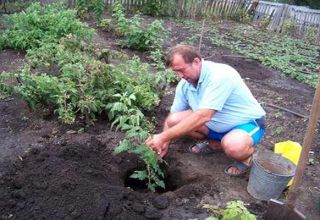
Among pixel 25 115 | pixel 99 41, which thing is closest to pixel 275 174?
pixel 25 115

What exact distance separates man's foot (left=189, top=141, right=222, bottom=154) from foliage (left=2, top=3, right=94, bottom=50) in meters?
3.11

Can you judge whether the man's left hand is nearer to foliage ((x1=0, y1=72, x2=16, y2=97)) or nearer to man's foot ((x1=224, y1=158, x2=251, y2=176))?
man's foot ((x1=224, y1=158, x2=251, y2=176))

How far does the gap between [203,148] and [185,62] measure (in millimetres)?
1221

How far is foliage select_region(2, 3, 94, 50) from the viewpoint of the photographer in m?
6.43

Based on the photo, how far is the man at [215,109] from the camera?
345 centimetres

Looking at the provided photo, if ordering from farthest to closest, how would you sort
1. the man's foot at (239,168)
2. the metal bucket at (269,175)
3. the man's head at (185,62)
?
1. the man's foot at (239,168)
2. the man's head at (185,62)
3. the metal bucket at (269,175)

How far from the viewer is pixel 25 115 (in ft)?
15.0

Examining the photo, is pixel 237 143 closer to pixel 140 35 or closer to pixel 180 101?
pixel 180 101

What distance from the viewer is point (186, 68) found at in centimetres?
349

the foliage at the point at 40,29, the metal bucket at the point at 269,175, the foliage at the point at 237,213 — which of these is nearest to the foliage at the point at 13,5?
the foliage at the point at 40,29

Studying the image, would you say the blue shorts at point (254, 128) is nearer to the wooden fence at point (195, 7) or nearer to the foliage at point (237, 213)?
the foliage at point (237, 213)

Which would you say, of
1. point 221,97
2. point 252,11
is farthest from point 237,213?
point 252,11

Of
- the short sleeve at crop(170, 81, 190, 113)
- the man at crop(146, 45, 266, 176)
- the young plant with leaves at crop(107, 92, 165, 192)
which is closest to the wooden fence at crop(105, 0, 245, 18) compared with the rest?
the short sleeve at crop(170, 81, 190, 113)

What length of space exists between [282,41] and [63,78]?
314 inches
